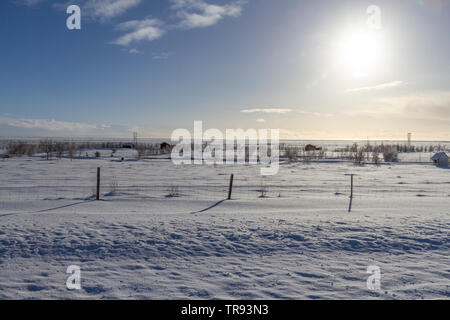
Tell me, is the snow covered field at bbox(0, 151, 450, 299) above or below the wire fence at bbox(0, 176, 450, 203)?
below

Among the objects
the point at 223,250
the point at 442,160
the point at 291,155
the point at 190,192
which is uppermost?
the point at 291,155

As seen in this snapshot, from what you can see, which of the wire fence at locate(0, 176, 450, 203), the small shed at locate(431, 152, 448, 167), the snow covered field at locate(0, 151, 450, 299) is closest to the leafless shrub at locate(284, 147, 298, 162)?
the small shed at locate(431, 152, 448, 167)

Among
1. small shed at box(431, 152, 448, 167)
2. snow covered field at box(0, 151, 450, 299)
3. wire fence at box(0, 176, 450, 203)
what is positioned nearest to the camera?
snow covered field at box(0, 151, 450, 299)

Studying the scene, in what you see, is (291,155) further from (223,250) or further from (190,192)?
(223,250)

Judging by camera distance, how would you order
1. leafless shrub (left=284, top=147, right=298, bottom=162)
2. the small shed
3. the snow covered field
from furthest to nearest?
leafless shrub (left=284, top=147, right=298, bottom=162)
the small shed
the snow covered field

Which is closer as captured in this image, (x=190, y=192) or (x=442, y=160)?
(x=190, y=192)

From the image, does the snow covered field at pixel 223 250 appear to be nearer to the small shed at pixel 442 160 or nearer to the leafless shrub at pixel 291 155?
the leafless shrub at pixel 291 155

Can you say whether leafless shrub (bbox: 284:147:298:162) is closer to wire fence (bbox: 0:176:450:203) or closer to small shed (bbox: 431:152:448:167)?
small shed (bbox: 431:152:448:167)

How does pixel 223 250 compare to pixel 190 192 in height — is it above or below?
below

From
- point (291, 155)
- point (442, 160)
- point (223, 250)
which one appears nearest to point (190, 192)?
point (223, 250)

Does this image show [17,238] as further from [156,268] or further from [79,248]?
[156,268]

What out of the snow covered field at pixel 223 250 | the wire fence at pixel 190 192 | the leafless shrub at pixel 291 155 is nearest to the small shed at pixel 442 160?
the leafless shrub at pixel 291 155
